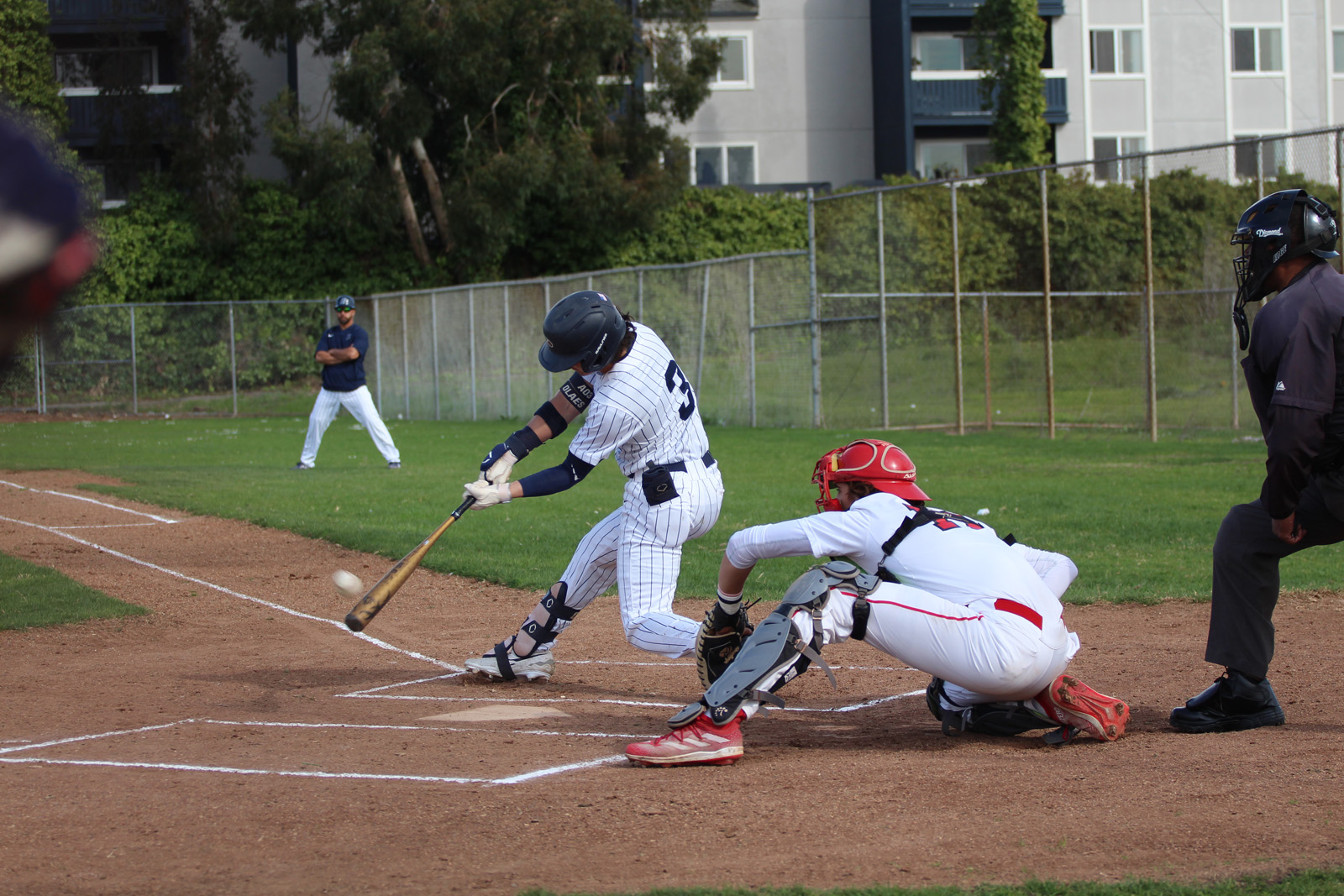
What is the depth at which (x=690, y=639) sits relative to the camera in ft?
17.2

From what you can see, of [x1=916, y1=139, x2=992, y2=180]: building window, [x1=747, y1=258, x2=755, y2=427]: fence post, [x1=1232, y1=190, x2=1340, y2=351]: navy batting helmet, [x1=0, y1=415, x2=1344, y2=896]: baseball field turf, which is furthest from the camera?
[x1=916, y1=139, x2=992, y2=180]: building window

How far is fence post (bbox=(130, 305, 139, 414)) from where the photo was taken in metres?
29.0

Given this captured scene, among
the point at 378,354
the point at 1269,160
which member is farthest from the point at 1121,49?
the point at 378,354

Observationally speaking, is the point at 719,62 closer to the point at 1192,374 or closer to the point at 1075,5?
the point at 1075,5

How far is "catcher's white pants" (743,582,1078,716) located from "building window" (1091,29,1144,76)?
3654 centimetres

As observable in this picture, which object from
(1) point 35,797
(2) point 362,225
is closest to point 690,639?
(1) point 35,797

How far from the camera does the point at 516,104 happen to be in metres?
32.6

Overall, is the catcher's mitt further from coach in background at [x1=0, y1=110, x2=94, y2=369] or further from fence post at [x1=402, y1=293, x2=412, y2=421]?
fence post at [x1=402, y1=293, x2=412, y2=421]

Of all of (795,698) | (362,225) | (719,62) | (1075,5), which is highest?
(1075,5)

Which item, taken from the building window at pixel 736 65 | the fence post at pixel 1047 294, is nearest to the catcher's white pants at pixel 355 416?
the fence post at pixel 1047 294

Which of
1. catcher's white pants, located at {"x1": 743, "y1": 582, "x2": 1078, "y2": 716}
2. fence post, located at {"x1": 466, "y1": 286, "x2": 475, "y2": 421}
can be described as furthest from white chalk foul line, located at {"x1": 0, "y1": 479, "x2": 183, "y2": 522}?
fence post, located at {"x1": 466, "y1": 286, "x2": 475, "y2": 421}

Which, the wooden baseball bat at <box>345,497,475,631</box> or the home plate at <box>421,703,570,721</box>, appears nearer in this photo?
the wooden baseball bat at <box>345,497,475,631</box>

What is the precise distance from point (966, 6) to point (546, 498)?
91.8 feet

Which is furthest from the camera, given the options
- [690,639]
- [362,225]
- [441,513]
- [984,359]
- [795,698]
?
[362,225]
